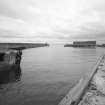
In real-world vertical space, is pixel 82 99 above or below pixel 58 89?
above

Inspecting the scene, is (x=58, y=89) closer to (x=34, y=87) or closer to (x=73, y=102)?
(x=34, y=87)

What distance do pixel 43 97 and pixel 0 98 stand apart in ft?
9.97

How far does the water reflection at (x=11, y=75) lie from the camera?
11.3 m

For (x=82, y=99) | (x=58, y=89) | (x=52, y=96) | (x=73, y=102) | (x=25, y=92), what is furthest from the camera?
(x=58, y=89)

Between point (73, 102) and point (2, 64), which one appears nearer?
point (73, 102)

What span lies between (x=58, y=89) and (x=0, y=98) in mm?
4470

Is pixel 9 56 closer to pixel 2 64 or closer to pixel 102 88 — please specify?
pixel 2 64

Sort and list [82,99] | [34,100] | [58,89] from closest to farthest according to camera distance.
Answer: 1. [82,99]
2. [34,100]
3. [58,89]

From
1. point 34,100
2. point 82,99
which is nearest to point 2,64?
point 34,100

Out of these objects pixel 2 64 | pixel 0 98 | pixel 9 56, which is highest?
pixel 9 56

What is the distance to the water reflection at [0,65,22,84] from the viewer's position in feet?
37.1

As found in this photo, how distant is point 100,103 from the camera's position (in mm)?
4359

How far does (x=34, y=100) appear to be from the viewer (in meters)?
6.91

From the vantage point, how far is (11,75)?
13117 millimetres
